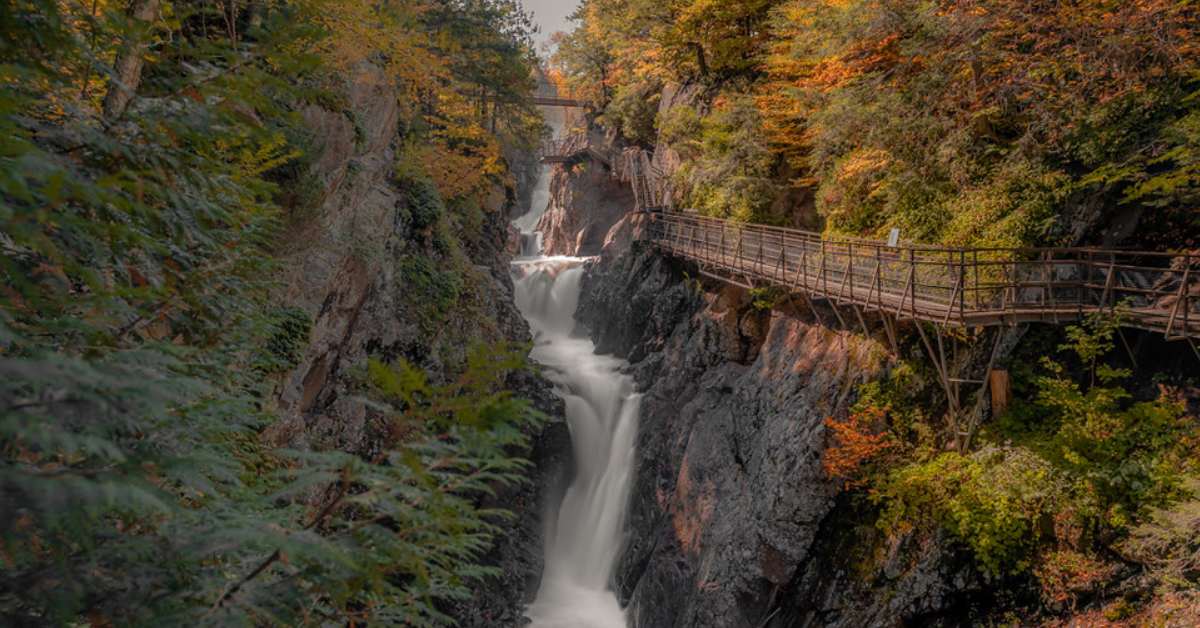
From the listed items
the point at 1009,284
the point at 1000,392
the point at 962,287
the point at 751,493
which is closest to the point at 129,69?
the point at 962,287

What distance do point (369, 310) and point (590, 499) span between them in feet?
33.0

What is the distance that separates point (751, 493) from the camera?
1294cm

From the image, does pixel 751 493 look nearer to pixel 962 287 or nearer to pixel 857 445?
pixel 857 445

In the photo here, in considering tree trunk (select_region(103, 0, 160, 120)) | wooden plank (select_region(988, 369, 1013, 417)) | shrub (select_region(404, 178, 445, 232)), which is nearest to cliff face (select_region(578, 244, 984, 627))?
Result: wooden plank (select_region(988, 369, 1013, 417))

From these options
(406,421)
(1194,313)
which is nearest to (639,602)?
(1194,313)

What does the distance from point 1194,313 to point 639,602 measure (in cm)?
1312

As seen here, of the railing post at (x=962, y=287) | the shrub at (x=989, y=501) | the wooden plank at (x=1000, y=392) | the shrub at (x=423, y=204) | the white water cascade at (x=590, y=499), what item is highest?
the shrub at (x=423, y=204)

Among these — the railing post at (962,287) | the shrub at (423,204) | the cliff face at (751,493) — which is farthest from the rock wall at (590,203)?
the railing post at (962,287)

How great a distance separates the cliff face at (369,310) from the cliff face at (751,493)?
339 centimetres

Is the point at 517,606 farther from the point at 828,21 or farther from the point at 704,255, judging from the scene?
the point at 828,21

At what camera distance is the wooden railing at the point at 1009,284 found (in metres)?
8.07

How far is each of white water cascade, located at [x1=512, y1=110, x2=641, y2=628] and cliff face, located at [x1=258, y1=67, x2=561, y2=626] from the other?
75 centimetres

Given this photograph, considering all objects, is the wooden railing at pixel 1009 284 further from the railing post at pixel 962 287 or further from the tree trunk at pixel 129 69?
the tree trunk at pixel 129 69

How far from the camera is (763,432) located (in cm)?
1343
